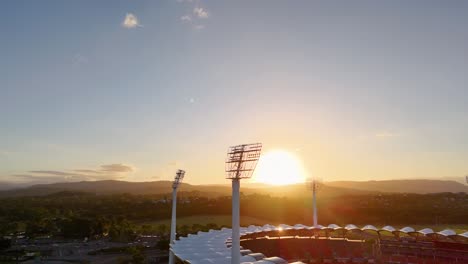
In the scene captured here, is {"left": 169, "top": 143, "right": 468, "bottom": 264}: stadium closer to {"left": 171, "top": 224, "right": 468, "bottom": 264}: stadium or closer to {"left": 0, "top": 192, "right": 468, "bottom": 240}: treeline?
{"left": 171, "top": 224, "right": 468, "bottom": 264}: stadium

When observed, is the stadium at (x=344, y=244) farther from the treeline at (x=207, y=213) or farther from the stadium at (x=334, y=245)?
the treeline at (x=207, y=213)

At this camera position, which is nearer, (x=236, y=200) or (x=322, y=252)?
(x=236, y=200)

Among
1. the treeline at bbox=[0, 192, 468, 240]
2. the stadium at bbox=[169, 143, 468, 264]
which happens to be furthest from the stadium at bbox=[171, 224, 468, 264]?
the treeline at bbox=[0, 192, 468, 240]

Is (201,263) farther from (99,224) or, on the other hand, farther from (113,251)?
(99,224)

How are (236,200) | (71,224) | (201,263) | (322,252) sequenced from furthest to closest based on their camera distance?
(71,224), (322,252), (201,263), (236,200)

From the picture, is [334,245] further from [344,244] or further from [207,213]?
[207,213]

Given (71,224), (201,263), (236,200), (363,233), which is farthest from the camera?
(71,224)

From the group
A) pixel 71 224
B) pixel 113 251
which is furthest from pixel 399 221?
pixel 71 224

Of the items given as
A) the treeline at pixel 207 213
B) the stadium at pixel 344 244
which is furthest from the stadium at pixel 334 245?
the treeline at pixel 207 213
